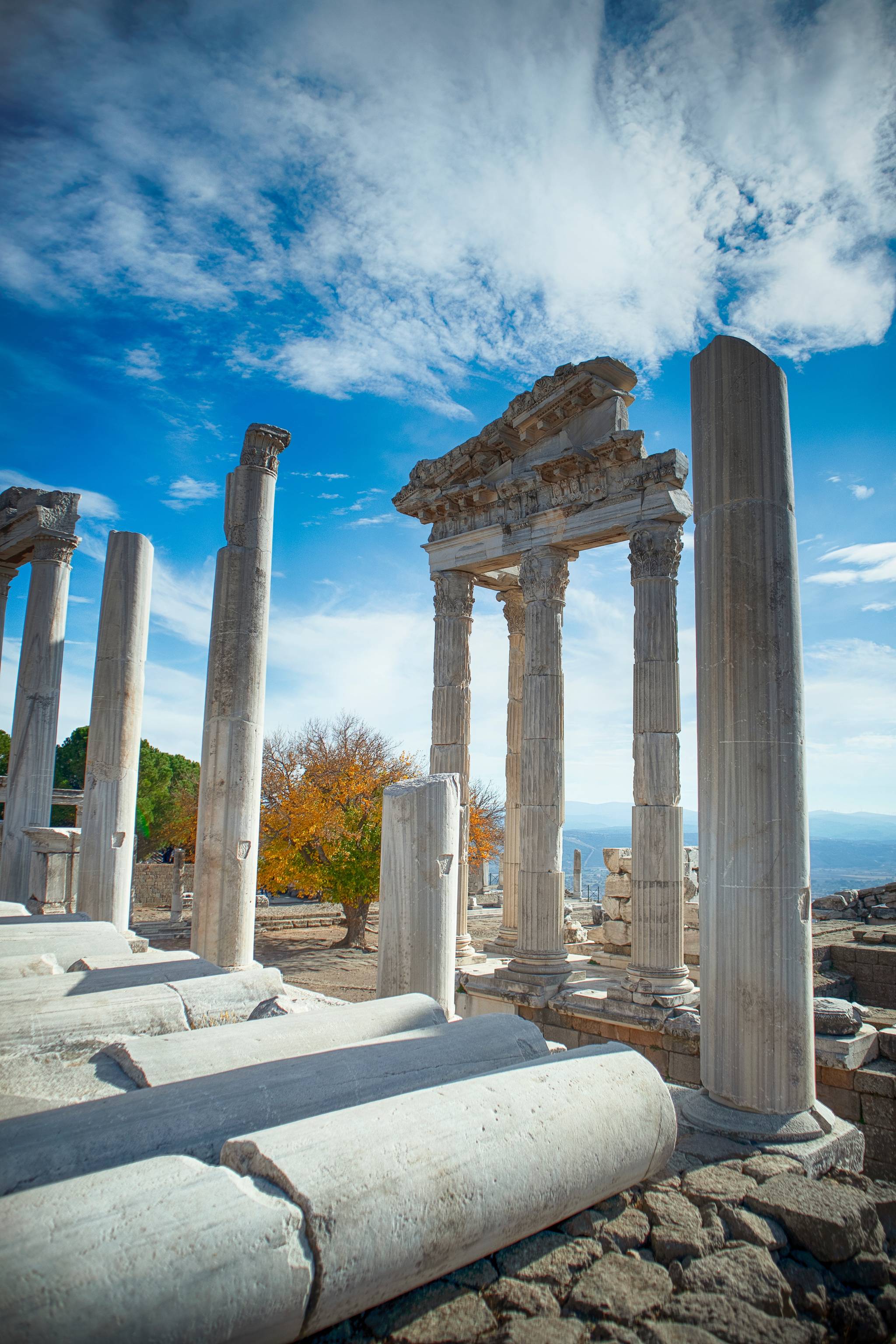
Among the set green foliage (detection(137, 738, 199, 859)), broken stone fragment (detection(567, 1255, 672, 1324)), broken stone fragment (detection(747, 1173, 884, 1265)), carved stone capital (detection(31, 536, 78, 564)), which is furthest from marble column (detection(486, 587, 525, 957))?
green foliage (detection(137, 738, 199, 859))

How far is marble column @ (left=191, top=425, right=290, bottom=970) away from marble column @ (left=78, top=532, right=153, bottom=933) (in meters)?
2.21

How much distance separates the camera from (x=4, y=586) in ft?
54.9

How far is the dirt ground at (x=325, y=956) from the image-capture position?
17859 millimetres

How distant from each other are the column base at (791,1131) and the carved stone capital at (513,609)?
39.0 feet

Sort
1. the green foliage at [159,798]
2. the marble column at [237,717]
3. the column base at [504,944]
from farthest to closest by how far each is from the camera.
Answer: the green foliage at [159,798] → the column base at [504,944] → the marble column at [237,717]

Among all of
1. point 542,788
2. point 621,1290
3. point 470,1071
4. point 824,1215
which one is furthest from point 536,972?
point 621,1290

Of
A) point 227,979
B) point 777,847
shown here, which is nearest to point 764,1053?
point 777,847

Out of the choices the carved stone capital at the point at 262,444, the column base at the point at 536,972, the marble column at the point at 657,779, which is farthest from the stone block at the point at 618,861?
the carved stone capital at the point at 262,444

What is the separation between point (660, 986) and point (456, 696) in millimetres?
6032

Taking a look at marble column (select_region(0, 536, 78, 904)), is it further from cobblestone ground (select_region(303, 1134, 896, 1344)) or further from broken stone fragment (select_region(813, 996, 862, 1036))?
cobblestone ground (select_region(303, 1134, 896, 1344))

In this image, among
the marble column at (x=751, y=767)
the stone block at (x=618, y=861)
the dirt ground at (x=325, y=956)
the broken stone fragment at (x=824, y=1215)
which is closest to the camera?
the broken stone fragment at (x=824, y=1215)

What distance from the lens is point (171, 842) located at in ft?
125

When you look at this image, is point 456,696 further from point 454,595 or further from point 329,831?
point 329,831

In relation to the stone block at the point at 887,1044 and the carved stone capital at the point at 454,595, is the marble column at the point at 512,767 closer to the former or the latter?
the carved stone capital at the point at 454,595
